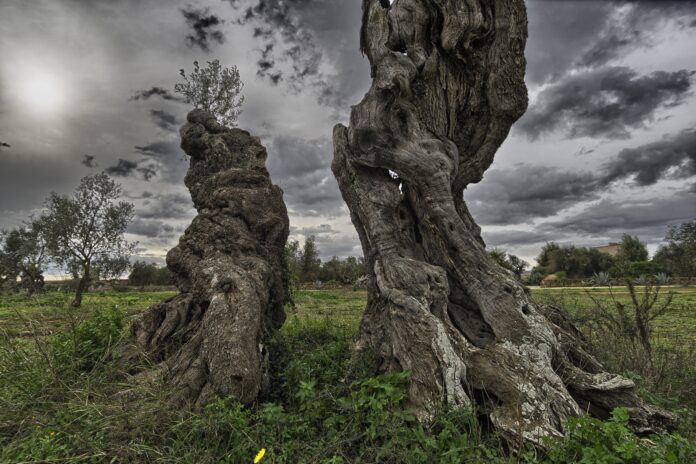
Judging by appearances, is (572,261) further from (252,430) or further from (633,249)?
(252,430)

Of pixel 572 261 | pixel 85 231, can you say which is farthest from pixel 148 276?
pixel 572 261

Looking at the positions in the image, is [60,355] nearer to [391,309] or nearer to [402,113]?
[391,309]

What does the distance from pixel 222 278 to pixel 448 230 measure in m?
3.70

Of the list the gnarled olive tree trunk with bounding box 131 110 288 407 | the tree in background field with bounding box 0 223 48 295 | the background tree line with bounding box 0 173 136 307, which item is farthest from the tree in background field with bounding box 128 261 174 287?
the gnarled olive tree trunk with bounding box 131 110 288 407

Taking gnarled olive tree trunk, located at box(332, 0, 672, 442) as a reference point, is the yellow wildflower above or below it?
below

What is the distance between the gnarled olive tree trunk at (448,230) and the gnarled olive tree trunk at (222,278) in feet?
5.76

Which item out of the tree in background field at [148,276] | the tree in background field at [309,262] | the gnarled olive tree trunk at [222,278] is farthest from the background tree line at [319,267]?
the gnarled olive tree trunk at [222,278]

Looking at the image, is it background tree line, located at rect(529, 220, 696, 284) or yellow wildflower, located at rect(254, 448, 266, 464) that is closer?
yellow wildflower, located at rect(254, 448, 266, 464)

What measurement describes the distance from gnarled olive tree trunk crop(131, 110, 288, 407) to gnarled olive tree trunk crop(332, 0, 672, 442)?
1.76 meters

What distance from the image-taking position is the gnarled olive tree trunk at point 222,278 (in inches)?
170

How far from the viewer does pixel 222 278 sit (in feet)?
17.9

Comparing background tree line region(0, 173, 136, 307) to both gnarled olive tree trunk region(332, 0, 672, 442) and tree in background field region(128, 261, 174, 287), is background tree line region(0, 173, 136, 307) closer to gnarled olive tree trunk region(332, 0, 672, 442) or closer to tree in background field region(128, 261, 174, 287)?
gnarled olive tree trunk region(332, 0, 672, 442)

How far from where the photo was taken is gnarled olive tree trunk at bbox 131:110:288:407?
4312 mm

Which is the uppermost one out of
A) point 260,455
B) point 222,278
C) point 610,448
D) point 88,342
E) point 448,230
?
point 448,230
